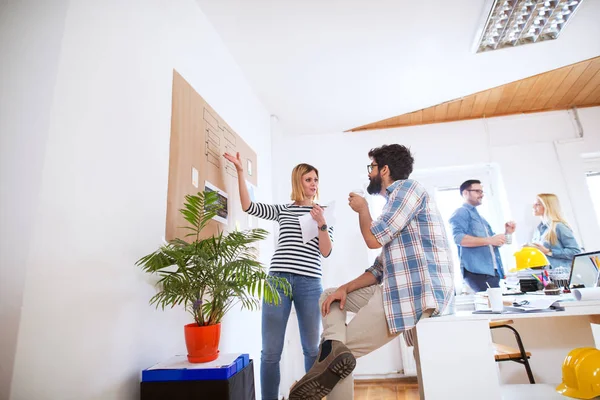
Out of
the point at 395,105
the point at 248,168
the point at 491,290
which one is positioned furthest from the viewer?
the point at 395,105

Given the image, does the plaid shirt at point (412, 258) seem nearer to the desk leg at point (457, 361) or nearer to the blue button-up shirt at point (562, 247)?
the desk leg at point (457, 361)

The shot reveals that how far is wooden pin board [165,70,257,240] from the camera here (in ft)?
4.94

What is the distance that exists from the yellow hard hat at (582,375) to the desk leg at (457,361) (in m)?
0.46

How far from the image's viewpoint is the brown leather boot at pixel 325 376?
3.73 feet

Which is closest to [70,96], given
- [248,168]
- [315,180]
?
[315,180]

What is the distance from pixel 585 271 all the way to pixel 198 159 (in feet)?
7.21

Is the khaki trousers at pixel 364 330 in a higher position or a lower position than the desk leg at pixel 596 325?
higher

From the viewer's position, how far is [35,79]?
96cm

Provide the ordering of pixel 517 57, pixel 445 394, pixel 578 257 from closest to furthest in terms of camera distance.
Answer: pixel 445 394 → pixel 578 257 → pixel 517 57

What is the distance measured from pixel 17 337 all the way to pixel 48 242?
0.22m

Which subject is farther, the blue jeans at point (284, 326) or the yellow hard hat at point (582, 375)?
the blue jeans at point (284, 326)

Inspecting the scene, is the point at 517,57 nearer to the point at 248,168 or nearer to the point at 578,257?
the point at 578,257

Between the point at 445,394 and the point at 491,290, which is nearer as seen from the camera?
the point at 445,394

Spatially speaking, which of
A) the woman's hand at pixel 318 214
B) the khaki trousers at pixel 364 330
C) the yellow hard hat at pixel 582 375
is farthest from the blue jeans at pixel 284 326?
the yellow hard hat at pixel 582 375
